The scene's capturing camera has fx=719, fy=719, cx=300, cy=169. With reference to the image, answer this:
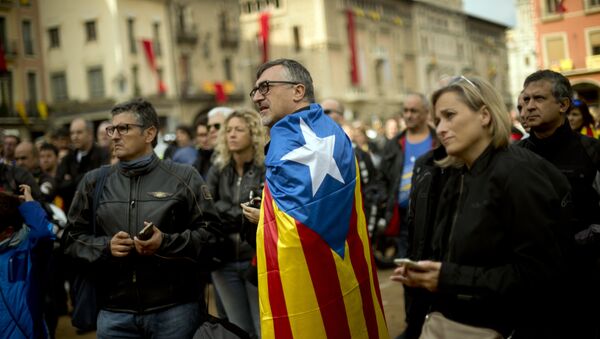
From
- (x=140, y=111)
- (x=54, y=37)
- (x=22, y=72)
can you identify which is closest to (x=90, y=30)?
(x=54, y=37)

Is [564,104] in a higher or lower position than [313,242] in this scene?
higher

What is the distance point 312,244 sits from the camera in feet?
11.7

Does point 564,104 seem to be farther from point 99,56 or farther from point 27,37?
point 27,37

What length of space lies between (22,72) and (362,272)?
3848 centimetres

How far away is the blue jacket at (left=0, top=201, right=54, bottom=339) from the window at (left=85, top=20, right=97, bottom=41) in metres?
36.3

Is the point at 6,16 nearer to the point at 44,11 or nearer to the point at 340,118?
the point at 44,11

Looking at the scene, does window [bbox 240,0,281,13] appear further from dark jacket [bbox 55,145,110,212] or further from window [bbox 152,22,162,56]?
dark jacket [bbox 55,145,110,212]

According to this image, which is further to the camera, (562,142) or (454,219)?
(562,142)

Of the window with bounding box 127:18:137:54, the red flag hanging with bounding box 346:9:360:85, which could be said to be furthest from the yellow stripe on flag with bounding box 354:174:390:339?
the red flag hanging with bounding box 346:9:360:85

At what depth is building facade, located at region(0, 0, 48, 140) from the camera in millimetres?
37500

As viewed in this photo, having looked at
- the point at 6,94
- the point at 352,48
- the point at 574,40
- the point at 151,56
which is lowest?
the point at 574,40

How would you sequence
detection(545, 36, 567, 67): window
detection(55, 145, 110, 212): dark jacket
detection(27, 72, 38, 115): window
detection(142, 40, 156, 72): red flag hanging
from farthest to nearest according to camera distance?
detection(142, 40, 156, 72): red flag hanging
detection(27, 72, 38, 115): window
detection(545, 36, 567, 67): window
detection(55, 145, 110, 212): dark jacket

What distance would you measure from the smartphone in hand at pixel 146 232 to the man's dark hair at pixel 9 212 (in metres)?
1.27

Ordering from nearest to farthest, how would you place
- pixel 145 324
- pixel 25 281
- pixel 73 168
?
pixel 145 324 < pixel 25 281 < pixel 73 168
